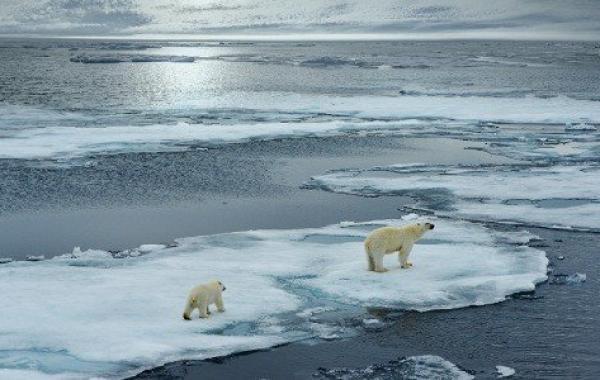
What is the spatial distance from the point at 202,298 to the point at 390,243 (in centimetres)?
276

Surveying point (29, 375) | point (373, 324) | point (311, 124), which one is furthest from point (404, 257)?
point (311, 124)

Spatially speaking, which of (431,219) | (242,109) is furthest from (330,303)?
(242,109)

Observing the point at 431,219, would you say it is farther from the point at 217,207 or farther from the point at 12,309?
the point at 12,309

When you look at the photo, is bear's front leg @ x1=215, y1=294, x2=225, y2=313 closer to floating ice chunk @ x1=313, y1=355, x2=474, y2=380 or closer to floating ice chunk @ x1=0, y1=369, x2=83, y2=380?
floating ice chunk @ x1=313, y1=355, x2=474, y2=380

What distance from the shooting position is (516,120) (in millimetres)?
28344

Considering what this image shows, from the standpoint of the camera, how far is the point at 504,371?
25.1 ft

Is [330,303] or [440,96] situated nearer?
[330,303]

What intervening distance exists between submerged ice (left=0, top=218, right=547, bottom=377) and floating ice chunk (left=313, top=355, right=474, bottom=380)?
2.59 ft

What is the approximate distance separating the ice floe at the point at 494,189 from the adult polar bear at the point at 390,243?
3.39 metres

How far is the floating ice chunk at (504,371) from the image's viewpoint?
7.57 metres

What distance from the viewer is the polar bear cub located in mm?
8508

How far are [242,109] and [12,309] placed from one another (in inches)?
957

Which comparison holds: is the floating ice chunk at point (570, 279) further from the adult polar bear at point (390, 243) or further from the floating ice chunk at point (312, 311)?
the floating ice chunk at point (312, 311)

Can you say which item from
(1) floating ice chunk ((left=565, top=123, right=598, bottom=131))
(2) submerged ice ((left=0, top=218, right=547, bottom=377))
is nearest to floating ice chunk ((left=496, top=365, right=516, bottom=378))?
(2) submerged ice ((left=0, top=218, right=547, bottom=377))
